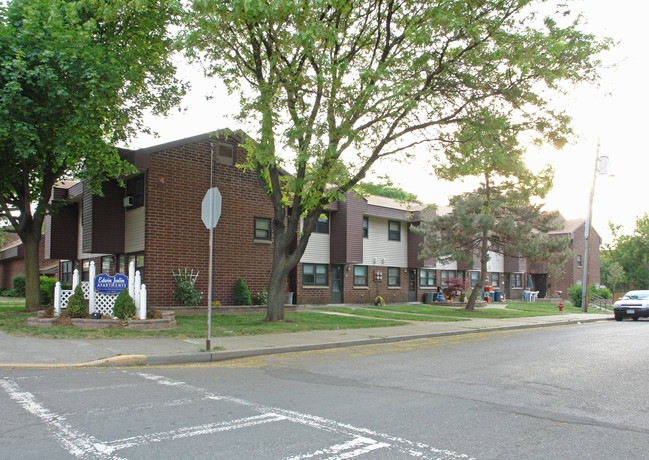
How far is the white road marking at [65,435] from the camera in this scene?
452cm

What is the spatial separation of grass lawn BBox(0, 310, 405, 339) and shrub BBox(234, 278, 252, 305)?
308cm

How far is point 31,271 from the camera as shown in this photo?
59.7ft

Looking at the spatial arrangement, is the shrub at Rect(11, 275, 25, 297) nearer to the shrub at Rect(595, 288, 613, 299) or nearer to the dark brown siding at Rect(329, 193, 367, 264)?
the dark brown siding at Rect(329, 193, 367, 264)

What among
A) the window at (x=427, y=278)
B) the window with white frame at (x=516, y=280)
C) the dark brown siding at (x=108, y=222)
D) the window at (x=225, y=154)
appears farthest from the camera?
the window with white frame at (x=516, y=280)

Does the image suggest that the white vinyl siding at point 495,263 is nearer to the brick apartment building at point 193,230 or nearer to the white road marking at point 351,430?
the brick apartment building at point 193,230

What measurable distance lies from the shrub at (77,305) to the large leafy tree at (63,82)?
3618mm

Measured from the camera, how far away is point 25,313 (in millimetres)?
17781

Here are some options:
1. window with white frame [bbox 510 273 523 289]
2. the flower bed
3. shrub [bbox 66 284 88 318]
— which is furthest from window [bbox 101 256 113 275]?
window with white frame [bbox 510 273 523 289]

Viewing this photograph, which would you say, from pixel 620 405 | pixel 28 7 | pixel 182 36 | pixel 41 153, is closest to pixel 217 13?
pixel 182 36

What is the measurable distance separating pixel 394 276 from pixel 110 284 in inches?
802

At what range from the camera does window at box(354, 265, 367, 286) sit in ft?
96.4

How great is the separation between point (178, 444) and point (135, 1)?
11.1 metres

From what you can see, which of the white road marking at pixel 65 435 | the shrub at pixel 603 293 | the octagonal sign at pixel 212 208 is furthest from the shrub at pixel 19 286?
the shrub at pixel 603 293

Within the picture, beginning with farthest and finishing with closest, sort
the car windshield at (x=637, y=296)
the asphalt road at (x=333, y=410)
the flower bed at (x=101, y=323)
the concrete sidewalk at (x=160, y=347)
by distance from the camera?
1. the car windshield at (x=637, y=296)
2. the flower bed at (x=101, y=323)
3. the concrete sidewalk at (x=160, y=347)
4. the asphalt road at (x=333, y=410)
